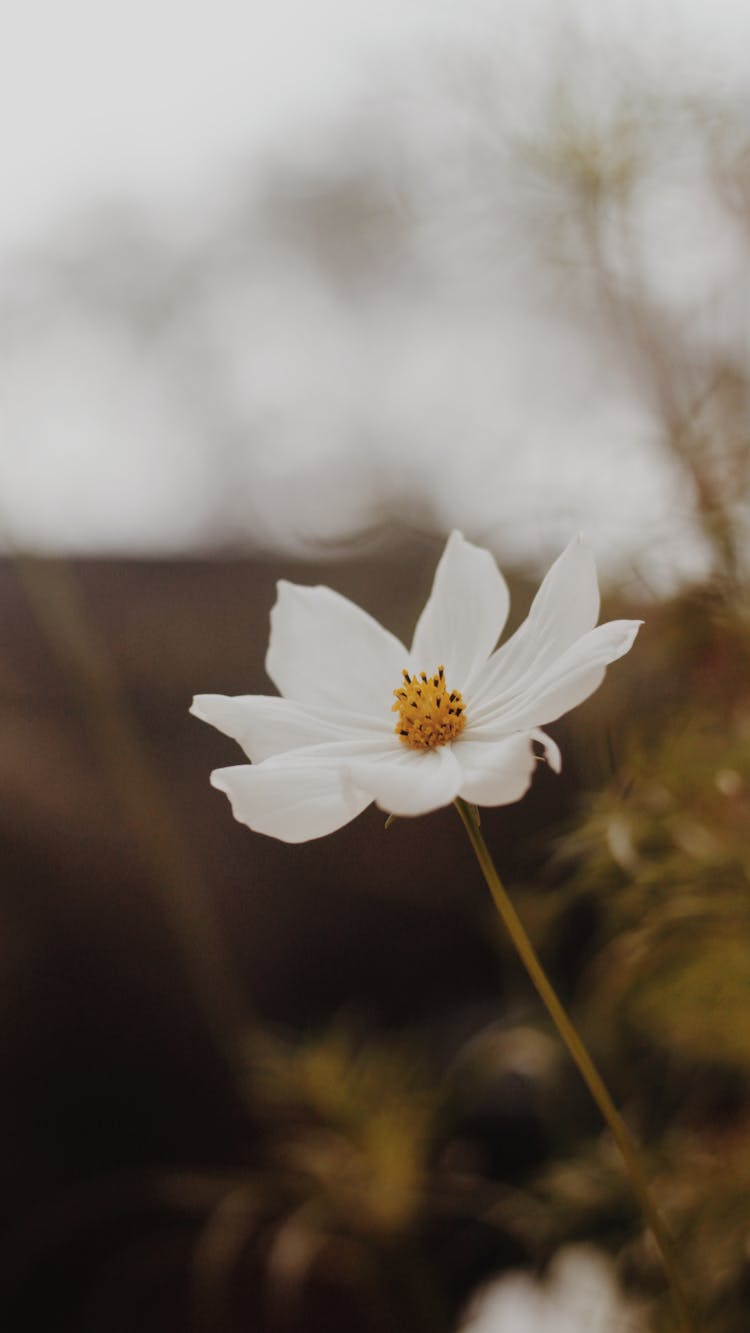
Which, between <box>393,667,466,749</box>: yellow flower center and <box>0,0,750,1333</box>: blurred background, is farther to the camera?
<box>0,0,750,1333</box>: blurred background

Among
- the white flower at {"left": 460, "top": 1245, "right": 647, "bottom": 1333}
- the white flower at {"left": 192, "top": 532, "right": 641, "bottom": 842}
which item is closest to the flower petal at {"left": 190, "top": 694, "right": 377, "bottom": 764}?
the white flower at {"left": 192, "top": 532, "right": 641, "bottom": 842}

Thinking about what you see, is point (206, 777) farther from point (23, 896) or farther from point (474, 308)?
point (474, 308)

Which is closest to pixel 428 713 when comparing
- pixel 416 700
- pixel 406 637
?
pixel 416 700

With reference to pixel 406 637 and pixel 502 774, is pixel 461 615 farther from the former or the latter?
pixel 406 637

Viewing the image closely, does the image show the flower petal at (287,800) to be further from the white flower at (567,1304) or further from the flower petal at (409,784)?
the white flower at (567,1304)

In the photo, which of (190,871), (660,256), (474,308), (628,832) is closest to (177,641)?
(190,871)

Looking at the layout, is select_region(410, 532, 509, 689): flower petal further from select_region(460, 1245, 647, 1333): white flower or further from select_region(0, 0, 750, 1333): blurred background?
select_region(460, 1245, 647, 1333): white flower
